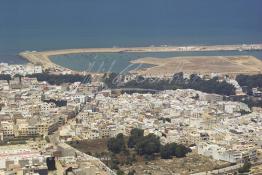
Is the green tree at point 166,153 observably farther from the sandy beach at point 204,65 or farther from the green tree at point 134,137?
the sandy beach at point 204,65

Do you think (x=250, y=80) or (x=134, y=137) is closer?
(x=134, y=137)

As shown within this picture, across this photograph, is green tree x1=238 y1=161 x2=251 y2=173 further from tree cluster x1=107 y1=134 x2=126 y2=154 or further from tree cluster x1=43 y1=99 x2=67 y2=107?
tree cluster x1=43 y1=99 x2=67 y2=107

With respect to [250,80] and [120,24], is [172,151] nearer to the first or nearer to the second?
[250,80]

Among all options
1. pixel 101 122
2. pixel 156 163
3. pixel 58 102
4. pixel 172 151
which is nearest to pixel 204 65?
pixel 58 102

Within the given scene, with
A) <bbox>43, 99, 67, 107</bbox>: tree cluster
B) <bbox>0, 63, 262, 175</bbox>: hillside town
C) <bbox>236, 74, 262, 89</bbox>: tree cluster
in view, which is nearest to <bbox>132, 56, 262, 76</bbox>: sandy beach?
<bbox>236, 74, 262, 89</bbox>: tree cluster

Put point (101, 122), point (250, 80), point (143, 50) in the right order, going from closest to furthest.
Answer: point (101, 122)
point (250, 80)
point (143, 50)

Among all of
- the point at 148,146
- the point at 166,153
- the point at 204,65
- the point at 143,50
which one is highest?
the point at 143,50

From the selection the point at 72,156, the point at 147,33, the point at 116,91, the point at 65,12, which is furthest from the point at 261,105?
the point at 65,12

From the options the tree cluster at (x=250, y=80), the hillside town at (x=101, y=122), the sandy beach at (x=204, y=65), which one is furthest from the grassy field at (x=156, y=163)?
the sandy beach at (x=204, y=65)
